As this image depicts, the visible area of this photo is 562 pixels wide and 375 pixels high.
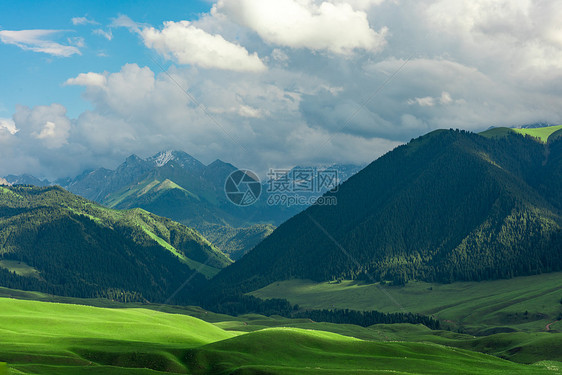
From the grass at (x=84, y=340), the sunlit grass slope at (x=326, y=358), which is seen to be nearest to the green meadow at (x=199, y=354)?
the sunlit grass slope at (x=326, y=358)

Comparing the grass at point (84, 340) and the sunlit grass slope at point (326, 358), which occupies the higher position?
the grass at point (84, 340)

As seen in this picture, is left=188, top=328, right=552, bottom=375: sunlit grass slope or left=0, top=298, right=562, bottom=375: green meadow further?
left=188, top=328, right=552, bottom=375: sunlit grass slope

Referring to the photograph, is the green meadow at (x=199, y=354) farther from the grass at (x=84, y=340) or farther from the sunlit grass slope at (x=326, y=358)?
the grass at (x=84, y=340)

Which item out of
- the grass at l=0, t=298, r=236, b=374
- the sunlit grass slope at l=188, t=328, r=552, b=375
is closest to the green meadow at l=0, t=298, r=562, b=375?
the sunlit grass slope at l=188, t=328, r=552, b=375

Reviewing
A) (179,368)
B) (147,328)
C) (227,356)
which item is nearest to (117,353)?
(179,368)

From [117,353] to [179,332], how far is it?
39097 mm

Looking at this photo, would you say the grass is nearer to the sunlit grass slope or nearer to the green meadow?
the green meadow

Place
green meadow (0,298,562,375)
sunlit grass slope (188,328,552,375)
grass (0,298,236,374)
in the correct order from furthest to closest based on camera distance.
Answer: sunlit grass slope (188,328,552,375), grass (0,298,236,374), green meadow (0,298,562,375)

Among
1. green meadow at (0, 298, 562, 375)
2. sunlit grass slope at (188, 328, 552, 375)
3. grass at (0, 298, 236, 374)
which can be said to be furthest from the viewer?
sunlit grass slope at (188, 328, 552, 375)

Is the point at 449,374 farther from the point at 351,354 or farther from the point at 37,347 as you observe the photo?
the point at 37,347

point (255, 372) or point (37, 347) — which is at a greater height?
point (37, 347)

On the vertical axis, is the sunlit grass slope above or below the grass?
below

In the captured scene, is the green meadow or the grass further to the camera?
the grass

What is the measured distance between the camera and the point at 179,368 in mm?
80688
